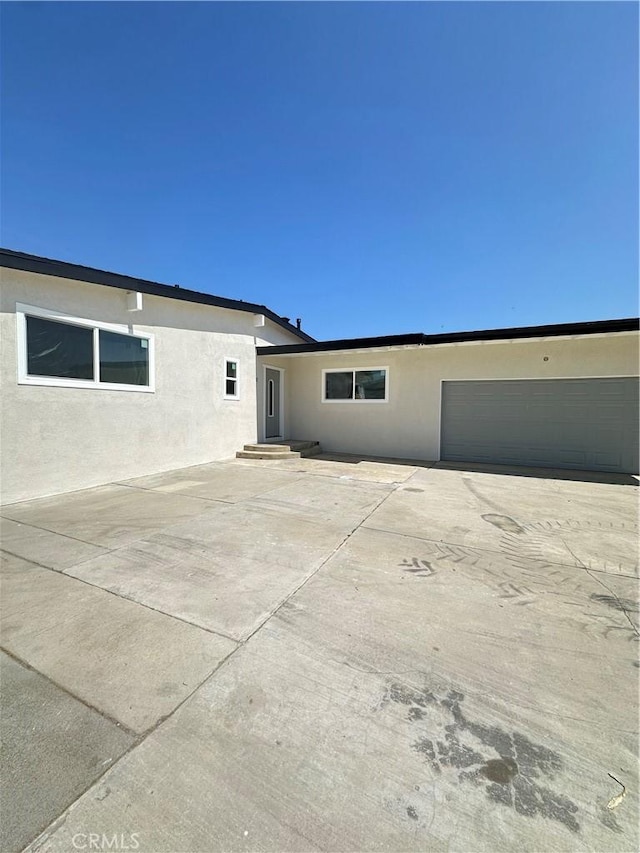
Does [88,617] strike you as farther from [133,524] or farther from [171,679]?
[133,524]

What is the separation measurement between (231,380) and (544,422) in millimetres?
8287

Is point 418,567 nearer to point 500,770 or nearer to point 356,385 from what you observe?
point 500,770

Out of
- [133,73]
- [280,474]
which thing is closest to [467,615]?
[280,474]

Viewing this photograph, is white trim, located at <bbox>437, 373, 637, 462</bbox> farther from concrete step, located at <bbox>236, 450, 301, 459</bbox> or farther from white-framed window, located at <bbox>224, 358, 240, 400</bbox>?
white-framed window, located at <bbox>224, 358, 240, 400</bbox>

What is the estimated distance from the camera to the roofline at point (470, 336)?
6.95 meters

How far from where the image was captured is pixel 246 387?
33.1ft

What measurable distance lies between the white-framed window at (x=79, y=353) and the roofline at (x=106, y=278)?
0.62 metres

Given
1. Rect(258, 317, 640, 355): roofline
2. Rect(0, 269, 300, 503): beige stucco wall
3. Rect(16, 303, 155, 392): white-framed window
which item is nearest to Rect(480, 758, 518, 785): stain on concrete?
Rect(0, 269, 300, 503): beige stucco wall

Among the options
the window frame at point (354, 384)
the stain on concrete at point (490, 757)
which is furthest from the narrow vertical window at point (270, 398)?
the stain on concrete at point (490, 757)

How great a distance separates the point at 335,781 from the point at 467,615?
A: 157 cm

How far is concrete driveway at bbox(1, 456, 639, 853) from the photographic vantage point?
4.25ft

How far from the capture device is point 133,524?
4.50m

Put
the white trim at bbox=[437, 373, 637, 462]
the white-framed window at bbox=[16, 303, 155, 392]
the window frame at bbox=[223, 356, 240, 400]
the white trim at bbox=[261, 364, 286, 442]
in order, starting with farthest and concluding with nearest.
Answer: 1. the white trim at bbox=[261, 364, 286, 442]
2. the window frame at bbox=[223, 356, 240, 400]
3. the white trim at bbox=[437, 373, 637, 462]
4. the white-framed window at bbox=[16, 303, 155, 392]

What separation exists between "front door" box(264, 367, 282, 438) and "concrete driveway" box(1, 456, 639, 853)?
7129mm
